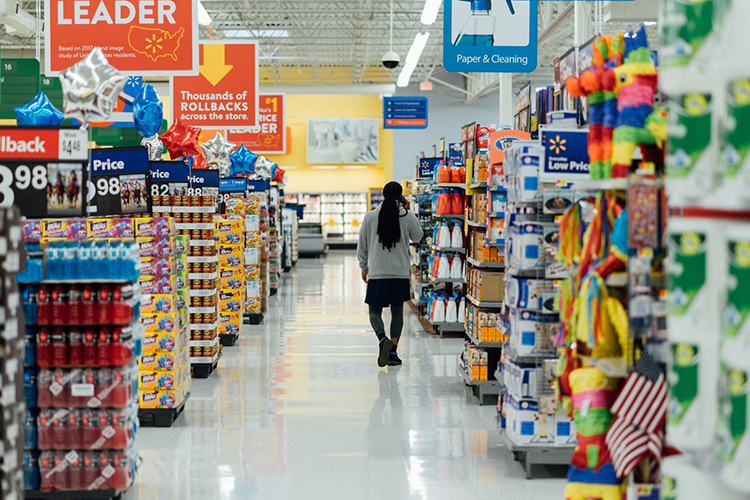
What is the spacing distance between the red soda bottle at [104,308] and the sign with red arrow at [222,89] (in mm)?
6101

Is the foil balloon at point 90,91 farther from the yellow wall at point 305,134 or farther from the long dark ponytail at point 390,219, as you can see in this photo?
the yellow wall at point 305,134

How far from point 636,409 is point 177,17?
537cm

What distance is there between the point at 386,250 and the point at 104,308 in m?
4.11

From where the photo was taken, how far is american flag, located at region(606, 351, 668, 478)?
2852mm

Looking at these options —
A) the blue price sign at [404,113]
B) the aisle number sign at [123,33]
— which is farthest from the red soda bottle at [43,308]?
the blue price sign at [404,113]

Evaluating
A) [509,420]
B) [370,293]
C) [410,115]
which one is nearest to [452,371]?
[370,293]

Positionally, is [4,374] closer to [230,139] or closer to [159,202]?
[159,202]

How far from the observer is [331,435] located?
19.0 ft

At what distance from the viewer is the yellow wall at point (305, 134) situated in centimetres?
2916

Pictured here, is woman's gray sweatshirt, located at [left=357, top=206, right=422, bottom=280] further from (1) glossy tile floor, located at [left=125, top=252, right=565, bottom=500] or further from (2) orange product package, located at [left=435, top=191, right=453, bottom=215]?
(2) orange product package, located at [left=435, top=191, right=453, bottom=215]

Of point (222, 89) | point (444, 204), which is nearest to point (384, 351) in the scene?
point (444, 204)

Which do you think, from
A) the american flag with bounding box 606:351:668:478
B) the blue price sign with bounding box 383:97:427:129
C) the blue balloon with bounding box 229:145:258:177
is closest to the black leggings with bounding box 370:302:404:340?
the blue balloon with bounding box 229:145:258:177

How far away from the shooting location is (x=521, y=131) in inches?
265

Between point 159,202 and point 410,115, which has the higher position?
point 410,115
